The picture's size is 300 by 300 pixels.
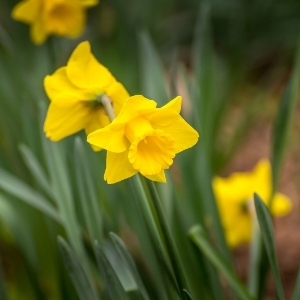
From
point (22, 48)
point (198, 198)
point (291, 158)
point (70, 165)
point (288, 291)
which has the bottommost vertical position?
point (288, 291)

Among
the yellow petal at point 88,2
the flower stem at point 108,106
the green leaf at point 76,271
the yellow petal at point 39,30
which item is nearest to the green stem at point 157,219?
the flower stem at point 108,106

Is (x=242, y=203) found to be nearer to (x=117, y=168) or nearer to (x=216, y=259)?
(x=216, y=259)

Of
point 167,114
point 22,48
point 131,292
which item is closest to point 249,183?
point 131,292

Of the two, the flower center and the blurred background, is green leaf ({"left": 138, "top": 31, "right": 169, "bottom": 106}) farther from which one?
the flower center

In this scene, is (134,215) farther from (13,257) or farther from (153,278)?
(13,257)

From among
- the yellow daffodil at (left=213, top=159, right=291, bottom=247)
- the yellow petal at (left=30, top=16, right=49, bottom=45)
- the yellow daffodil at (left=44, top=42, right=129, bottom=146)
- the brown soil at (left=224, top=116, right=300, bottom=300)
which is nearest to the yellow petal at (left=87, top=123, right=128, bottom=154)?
the yellow daffodil at (left=44, top=42, right=129, bottom=146)

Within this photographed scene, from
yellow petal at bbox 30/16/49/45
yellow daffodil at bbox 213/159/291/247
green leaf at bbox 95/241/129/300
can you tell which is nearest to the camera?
green leaf at bbox 95/241/129/300

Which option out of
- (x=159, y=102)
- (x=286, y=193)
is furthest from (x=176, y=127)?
(x=286, y=193)
